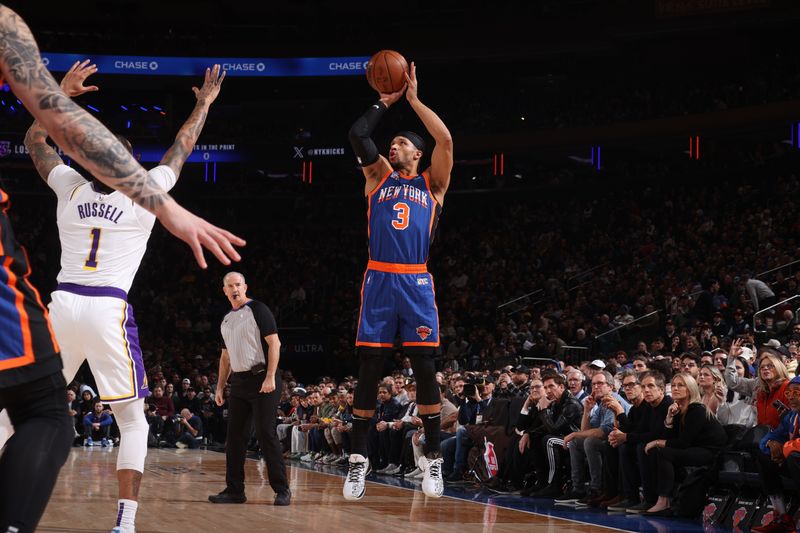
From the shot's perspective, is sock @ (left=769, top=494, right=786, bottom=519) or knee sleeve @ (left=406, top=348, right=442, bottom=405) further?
sock @ (left=769, top=494, right=786, bottom=519)

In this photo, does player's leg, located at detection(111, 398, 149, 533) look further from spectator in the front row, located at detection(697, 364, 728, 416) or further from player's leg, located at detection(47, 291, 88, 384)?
spectator in the front row, located at detection(697, 364, 728, 416)

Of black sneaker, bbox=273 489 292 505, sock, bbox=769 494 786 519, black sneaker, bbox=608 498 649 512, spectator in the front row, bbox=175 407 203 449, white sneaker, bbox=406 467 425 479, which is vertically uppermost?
sock, bbox=769 494 786 519

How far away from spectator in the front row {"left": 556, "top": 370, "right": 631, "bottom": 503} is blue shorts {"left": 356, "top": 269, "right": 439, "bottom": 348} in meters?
3.41

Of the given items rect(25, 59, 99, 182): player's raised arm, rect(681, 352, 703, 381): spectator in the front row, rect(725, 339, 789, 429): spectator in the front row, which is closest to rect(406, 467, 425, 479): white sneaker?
rect(681, 352, 703, 381): spectator in the front row

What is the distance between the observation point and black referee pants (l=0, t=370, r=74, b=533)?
7.77 feet

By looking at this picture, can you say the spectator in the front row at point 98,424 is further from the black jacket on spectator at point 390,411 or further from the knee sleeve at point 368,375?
the knee sleeve at point 368,375

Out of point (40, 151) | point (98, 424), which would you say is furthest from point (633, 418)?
point (98, 424)

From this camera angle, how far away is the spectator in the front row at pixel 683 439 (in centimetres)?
803

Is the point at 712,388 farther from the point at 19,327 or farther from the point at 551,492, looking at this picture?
the point at 19,327

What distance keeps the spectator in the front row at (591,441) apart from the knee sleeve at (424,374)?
10.3ft

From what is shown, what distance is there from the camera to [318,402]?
643 inches

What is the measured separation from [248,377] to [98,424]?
11.8m

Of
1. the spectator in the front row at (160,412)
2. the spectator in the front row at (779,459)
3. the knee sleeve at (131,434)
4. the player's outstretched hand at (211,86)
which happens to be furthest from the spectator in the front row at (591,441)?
the spectator in the front row at (160,412)

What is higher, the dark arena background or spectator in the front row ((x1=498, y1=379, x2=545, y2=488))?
the dark arena background
